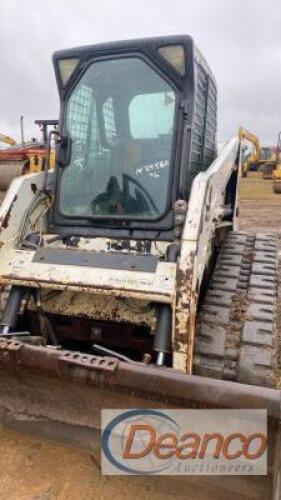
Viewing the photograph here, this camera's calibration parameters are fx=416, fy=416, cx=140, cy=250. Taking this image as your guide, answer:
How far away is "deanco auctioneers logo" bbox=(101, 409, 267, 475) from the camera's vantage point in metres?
1.95

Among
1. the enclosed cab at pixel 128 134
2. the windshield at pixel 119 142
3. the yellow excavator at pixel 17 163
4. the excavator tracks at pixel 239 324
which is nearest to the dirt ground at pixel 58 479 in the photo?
the excavator tracks at pixel 239 324

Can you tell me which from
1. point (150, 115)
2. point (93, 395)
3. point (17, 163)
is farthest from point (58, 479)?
point (17, 163)

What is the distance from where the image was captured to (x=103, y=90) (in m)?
3.28

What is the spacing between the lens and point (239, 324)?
9.91 feet

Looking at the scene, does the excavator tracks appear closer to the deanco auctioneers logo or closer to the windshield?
the deanco auctioneers logo

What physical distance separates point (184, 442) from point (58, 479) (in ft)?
2.34

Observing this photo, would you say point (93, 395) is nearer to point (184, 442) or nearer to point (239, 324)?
point (184, 442)

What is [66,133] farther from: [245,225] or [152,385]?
[245,225]

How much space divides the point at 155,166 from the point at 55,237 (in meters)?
0.95

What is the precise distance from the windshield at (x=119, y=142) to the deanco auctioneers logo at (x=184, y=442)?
4.78 feet

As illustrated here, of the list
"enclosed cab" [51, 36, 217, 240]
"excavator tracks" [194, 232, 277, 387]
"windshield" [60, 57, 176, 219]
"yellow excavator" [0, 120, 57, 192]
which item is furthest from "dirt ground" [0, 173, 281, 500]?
"yellow excavator" [0, 120, 57, 192]

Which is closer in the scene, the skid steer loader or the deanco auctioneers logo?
the deanco auctioneers logo

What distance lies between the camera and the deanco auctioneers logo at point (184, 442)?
195 cm

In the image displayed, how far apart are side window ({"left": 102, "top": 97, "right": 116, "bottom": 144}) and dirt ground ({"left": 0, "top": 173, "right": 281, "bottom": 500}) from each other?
2.21 meters
